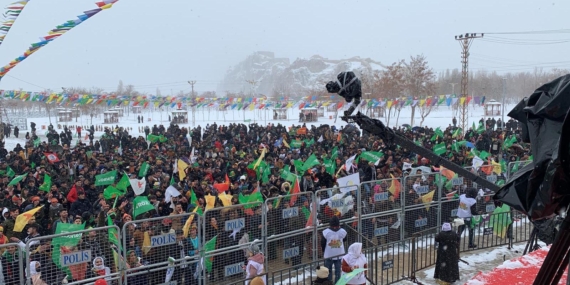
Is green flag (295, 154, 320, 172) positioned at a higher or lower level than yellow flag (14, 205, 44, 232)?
higher

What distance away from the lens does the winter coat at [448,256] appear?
28.9 feet

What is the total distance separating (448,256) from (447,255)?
32mm

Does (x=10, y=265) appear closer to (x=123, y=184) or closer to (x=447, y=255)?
(x=123, y=184)

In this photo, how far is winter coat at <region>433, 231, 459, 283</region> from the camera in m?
8.80

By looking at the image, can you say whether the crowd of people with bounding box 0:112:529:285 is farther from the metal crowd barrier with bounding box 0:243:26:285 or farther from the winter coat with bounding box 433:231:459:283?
the winter coat with bounding box 433:231:459:283

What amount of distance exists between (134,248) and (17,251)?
166 cm

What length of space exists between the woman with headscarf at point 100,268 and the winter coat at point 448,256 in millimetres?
6139

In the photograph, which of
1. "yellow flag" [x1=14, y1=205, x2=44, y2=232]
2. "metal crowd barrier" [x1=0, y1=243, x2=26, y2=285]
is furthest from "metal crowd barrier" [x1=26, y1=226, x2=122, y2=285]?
"yellow flag" [x1=14, y1=205, x2=44, y2=232]

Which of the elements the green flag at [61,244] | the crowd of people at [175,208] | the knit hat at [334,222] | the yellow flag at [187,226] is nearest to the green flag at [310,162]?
the crowd of people at [175,208]

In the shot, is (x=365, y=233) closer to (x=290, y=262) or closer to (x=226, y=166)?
(x=290, y=262)

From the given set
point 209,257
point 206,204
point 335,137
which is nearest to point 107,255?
point 209,257

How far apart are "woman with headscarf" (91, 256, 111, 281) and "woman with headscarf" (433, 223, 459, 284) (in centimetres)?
614

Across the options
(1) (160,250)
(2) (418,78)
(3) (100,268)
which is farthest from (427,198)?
(2) (418,78)

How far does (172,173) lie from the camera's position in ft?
49.1
